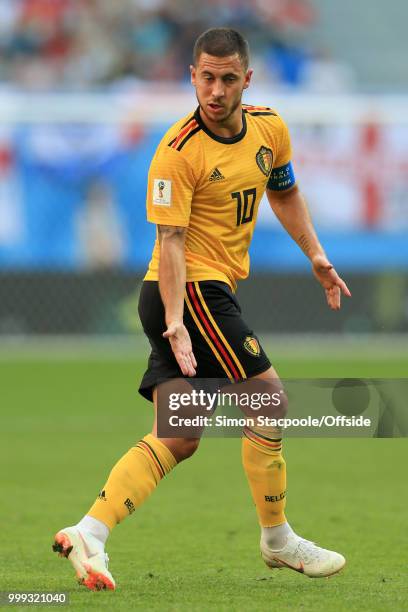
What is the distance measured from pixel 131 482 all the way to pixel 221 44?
1710mm

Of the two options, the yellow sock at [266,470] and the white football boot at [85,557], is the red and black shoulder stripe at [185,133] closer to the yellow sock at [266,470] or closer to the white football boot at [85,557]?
the yellow sock at [266,470]

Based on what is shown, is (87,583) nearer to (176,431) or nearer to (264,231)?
(176,431)

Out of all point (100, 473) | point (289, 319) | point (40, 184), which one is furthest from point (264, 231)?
point (100, 473)

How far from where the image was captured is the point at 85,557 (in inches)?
193

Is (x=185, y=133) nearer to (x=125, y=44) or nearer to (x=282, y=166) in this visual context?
(x=282, y=166)

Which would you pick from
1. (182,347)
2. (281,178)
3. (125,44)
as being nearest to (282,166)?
(281,178)

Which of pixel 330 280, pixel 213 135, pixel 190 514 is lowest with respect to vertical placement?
pixel 190 514

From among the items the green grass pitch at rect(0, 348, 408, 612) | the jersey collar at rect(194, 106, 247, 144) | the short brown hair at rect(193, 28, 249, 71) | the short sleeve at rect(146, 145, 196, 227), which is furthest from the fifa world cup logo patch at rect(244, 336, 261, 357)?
the short brown hair at rect(193, 28, 249, 71)

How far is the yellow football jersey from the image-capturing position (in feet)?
16.5

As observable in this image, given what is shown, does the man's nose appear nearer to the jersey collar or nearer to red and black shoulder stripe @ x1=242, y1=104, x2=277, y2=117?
the jersey collar

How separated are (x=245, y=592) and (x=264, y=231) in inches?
479

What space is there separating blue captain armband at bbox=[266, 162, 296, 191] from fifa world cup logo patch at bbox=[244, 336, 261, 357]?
0.83 m

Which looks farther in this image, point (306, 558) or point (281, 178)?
point (281, 178)

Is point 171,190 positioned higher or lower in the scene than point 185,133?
lower
